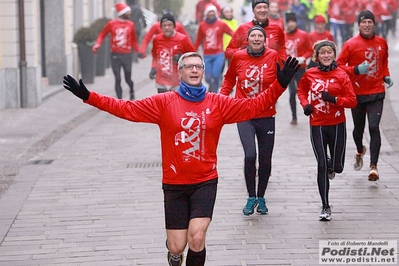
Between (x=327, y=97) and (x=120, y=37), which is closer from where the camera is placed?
(x=327, y=97)

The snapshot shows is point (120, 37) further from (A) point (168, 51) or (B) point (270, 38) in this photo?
(B) point (270, 38)

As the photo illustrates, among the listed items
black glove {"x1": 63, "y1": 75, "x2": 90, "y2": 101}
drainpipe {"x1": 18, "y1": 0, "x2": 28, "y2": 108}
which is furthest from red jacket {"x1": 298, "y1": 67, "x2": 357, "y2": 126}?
drainpipe {"x1": 18, "y1": 0, "x2": 28, "y2": 108}

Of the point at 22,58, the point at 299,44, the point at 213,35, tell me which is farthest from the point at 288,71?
the point at 22,58

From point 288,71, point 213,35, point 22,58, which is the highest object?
point 288,71

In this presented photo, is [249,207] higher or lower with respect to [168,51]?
lower

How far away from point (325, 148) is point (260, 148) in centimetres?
60

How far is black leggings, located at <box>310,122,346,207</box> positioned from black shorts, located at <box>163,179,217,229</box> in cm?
239

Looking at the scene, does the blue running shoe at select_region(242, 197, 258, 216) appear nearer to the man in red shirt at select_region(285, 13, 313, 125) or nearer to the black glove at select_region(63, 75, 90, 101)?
the black glove at select_region(63, 75, 90, 101)

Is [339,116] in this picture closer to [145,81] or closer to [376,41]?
[376,41]

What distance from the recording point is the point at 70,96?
64.0 feet

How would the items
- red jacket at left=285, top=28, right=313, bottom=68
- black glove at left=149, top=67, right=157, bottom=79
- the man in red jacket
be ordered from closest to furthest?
the man in red jacket
black glove at left=149, top=67, right=157, bottom=79
red jacket at left=285, top=28, right=313, bottom=68

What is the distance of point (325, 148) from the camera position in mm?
8812

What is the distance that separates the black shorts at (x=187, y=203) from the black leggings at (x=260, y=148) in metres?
2.40

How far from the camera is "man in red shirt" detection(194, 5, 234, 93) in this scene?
16.7 m
